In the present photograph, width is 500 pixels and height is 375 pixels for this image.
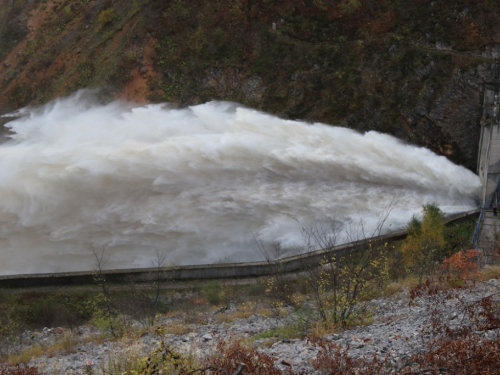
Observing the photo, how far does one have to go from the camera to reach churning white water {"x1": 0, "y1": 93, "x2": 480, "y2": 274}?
24.0 m

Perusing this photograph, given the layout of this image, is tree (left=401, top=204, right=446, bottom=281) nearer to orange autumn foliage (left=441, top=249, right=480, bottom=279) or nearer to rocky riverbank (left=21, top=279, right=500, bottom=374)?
orange autumn foliage (left=441, top=249, right=480, bottom=279)

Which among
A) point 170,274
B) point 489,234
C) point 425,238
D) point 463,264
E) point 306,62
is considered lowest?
point 463,264

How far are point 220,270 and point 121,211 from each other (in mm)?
5883

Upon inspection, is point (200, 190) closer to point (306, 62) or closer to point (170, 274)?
point (170, 274)

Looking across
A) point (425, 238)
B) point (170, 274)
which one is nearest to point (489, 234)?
point (425, 238)

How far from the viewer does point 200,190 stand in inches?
1005

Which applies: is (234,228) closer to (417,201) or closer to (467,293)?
(417,201)

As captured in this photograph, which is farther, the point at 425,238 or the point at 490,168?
the point at 490,168

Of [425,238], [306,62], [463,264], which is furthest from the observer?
[306,62]

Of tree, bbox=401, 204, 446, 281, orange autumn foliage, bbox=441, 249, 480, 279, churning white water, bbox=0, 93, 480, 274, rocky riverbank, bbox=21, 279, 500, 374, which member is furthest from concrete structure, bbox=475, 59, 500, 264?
rocky riverbank, bbox=21, 279, 500, 374

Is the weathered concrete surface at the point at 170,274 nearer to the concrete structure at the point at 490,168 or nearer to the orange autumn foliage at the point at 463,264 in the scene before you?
A: the orange autumn foliage at the point at 463,264

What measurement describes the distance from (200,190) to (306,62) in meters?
10.6

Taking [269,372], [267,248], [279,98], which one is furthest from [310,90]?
[269,372]

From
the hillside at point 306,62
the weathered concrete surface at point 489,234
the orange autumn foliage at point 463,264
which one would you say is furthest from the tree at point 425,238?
the hillside at point 306,62
